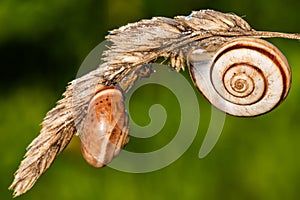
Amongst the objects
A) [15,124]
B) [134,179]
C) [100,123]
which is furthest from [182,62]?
[15,124]

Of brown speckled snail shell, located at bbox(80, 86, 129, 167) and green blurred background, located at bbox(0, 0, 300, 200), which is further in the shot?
green blurred background, located at bbox(0, 0, 300, 200)

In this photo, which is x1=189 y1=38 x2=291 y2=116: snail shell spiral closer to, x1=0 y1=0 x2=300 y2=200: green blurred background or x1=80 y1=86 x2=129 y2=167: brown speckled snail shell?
x1=80 y1=86 x2=129 y2=167: brown speckled snail shell

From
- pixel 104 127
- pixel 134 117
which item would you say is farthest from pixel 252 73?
pixel 134 117

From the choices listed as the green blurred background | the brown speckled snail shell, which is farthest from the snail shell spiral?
the green blurred background

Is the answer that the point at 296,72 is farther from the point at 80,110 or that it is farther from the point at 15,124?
the point at 80,110

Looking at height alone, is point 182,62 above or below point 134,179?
above

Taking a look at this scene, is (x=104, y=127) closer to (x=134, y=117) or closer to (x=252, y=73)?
(x=252, y=73)
